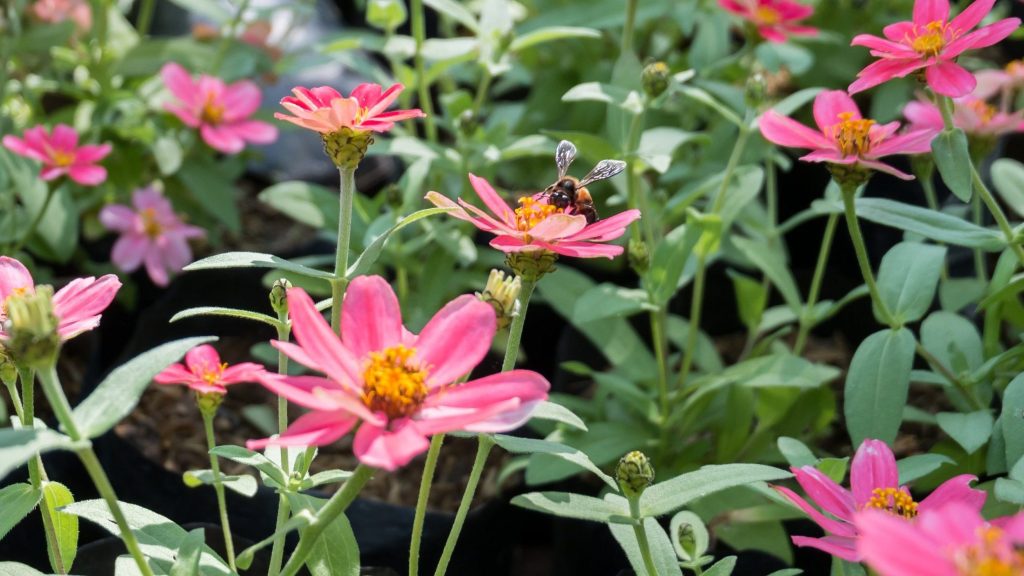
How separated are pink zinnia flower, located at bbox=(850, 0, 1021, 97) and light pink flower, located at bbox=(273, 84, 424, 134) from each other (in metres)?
0.32

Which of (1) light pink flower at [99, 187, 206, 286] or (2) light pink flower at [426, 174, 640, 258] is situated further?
(1) light pink flower at [99, 187, 206, 286]

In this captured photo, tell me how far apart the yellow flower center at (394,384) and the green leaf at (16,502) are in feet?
0.84

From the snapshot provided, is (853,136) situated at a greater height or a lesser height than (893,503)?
greater

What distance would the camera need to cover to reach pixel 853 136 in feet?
2.71

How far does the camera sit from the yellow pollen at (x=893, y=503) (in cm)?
69

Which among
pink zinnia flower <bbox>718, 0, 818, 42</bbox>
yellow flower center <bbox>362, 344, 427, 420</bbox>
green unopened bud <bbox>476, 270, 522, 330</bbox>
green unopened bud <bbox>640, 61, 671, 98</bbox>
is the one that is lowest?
yellow flower center <bbox>362, 344, 427, 420</bbox>

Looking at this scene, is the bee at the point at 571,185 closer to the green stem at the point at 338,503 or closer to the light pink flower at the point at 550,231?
the light pink flower at the point at 550,231

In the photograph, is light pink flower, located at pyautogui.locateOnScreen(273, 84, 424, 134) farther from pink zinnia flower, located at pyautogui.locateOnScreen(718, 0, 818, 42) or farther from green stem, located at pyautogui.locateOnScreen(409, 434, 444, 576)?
pink zinnia flower, located at pyautogui.locateOnScreen(718, 0, 818, 42)

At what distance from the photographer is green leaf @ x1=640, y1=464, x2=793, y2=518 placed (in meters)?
0.67

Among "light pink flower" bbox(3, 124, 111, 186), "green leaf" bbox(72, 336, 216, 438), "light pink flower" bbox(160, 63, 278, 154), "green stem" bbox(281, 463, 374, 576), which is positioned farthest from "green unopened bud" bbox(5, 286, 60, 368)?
"light pink flower" bbox(160, 63, 278, 154)

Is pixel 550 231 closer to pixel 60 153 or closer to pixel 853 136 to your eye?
pixel 853 136

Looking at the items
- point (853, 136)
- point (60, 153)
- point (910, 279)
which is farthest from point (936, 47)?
point (60, 153)

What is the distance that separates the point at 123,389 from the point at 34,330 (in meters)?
0.06

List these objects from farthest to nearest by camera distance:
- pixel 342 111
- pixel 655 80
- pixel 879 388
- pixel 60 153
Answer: pixel 60 153 → pixel 655 80 → pixel 879 388 → pixel 342 111
